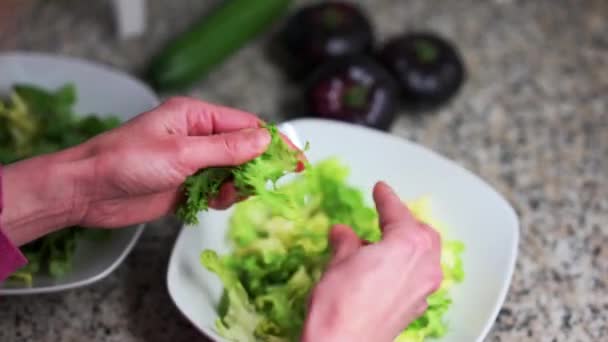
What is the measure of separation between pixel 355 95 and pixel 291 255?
0.36m

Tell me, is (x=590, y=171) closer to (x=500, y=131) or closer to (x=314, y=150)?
(x=500, y=131)

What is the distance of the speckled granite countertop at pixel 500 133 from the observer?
1002mm

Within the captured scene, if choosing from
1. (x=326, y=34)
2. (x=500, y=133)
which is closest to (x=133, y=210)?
(x=326, y=34)

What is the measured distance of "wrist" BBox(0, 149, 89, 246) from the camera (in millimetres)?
813

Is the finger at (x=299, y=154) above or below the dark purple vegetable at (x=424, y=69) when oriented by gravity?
above

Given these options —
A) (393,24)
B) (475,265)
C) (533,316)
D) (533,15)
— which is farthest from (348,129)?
(533,15)

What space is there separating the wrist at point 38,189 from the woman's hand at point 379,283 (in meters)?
0.30

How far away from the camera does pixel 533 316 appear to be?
1.01 meters

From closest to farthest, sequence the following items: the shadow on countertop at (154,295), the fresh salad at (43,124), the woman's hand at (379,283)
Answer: the woman's hand at (379,283) → the shadow on countertop at (154,295) → the fresh salad at (43,124)

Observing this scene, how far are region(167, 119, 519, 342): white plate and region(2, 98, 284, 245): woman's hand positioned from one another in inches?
4.1

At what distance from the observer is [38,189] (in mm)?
820

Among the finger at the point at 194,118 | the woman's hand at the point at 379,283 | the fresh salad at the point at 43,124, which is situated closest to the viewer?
the woman's hand at the point at 379,283

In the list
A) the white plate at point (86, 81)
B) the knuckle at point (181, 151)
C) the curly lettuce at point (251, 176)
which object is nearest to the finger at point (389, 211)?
the curly lettuce at point (251, 176)

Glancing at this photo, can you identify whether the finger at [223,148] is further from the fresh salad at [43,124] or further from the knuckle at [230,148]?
the fresh salad at [43,124]
